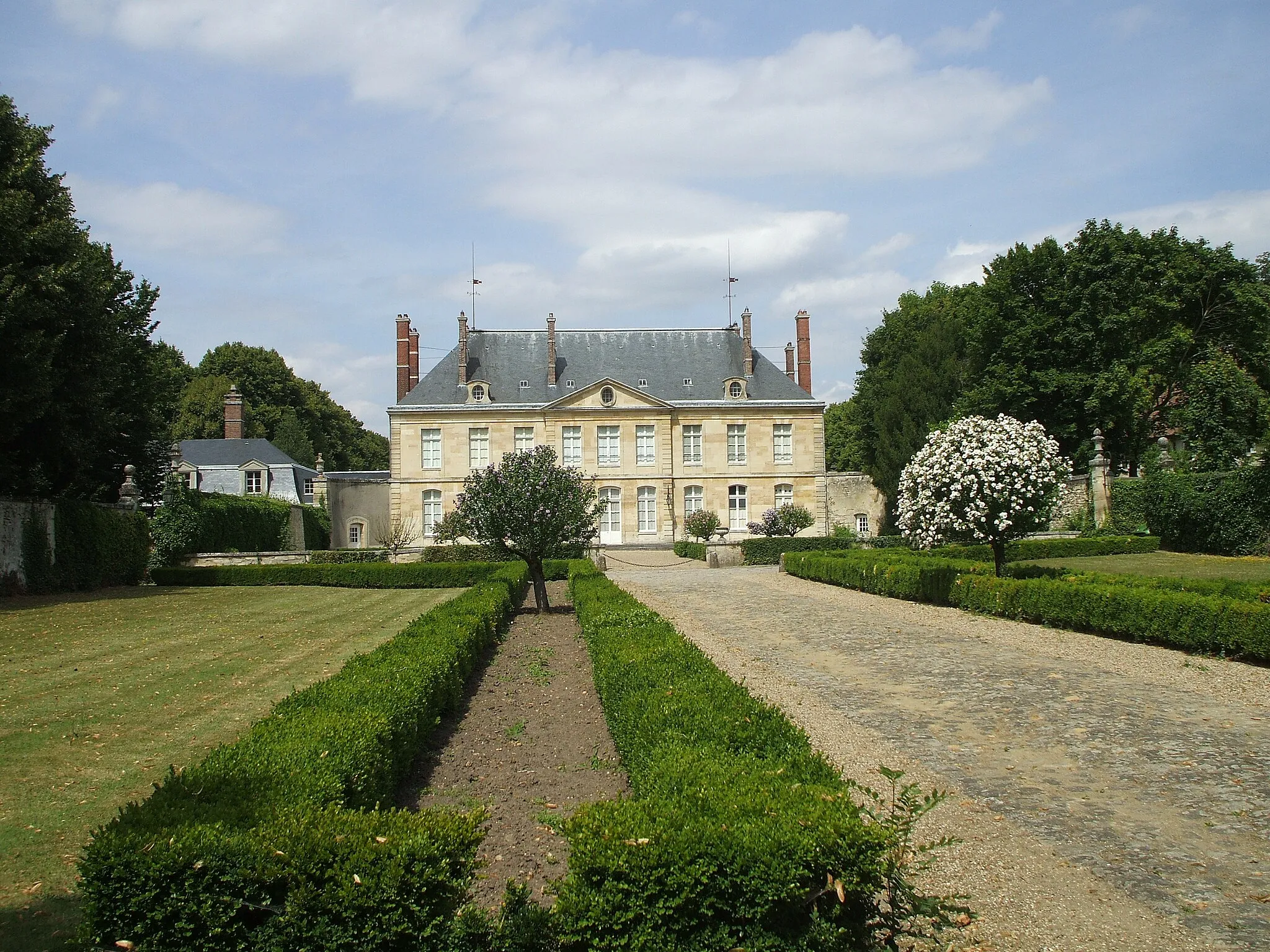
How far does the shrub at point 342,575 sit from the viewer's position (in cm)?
2209

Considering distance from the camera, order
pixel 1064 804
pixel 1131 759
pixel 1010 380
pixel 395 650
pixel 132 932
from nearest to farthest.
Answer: pixel 132 932
pixel 1064 804
pixel 1131 759
pixel 395 650
pixel 1010 380

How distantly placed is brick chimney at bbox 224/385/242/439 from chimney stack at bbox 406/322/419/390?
855 cm

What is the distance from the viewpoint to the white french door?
37.4 m

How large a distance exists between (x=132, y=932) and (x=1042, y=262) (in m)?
32.3

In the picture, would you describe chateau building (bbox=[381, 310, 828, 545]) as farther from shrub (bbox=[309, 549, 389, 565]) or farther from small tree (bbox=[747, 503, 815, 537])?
shrub (bbox=[309, 549, 389, 565])

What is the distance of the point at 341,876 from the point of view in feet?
9.96

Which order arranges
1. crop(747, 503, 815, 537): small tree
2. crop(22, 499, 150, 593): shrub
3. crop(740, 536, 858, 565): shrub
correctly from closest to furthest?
crop(22, 499, 150, 593): shrub → crop(740, 536, 858, 565): shrub → crop(747, 503, 815, 537): small tree

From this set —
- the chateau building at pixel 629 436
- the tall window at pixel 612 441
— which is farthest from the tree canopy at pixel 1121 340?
the tall window at pixel 612 441

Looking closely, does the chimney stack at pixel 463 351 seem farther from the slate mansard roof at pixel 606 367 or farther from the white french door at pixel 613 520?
the white french door at pixel 613 520

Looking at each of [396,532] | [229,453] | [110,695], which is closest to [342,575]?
[396,532]

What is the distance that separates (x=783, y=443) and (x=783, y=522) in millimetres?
8090

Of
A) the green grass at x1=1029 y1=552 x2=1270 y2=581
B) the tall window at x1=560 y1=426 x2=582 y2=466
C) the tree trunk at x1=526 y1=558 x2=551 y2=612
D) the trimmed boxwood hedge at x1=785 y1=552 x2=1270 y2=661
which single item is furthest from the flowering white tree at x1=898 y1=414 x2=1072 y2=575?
the tall window at x1=560 y1=426 x2=582 y2=466

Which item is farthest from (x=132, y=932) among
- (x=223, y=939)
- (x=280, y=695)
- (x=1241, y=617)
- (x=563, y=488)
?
(x=563, y=488)

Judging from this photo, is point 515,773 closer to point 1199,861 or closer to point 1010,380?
point 1199,861
